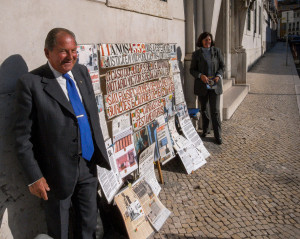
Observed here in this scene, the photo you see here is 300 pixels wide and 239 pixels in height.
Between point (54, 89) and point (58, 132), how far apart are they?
0.30 meters

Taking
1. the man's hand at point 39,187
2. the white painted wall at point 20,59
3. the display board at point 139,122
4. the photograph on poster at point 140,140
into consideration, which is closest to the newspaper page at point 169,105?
the display board at point 139,122

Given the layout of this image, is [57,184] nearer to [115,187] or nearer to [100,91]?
[115,187]

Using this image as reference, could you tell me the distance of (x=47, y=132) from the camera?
2066 mm

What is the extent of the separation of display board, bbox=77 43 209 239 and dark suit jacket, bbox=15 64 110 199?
0.77 metres

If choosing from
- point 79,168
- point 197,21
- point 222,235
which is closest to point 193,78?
point 197,21

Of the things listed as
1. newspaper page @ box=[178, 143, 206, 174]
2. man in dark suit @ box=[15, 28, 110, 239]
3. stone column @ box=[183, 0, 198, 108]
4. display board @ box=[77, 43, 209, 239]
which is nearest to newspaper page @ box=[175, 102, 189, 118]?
display board @ box=[77, 43, 209, 239]

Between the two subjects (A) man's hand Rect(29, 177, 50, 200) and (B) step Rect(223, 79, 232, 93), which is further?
(B) step Rect(223, 79, 232, 93)

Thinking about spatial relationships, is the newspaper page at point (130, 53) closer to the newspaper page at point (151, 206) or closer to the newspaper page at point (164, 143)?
the newspaper page at point (164, 143)

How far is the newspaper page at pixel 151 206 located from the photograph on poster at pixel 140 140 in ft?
1.84

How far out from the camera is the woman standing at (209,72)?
5.27m

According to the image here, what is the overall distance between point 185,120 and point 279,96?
621 centimetres

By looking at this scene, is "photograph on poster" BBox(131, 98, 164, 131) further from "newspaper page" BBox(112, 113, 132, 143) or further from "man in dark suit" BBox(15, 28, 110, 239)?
"man in dark suit" BBox(15, 28, 110, 239)

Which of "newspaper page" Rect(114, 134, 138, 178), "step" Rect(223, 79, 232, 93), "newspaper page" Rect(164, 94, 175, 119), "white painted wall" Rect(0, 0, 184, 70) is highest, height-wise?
"white painted wall" Rect(0, 0, 184, 70)

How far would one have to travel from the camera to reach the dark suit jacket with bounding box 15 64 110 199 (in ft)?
6.49
